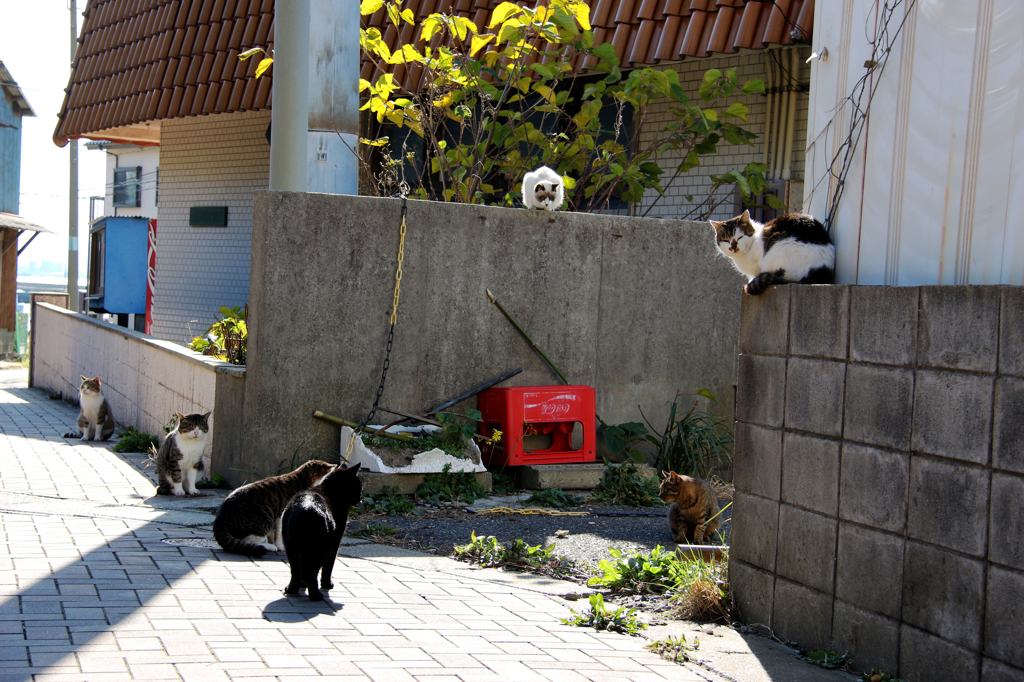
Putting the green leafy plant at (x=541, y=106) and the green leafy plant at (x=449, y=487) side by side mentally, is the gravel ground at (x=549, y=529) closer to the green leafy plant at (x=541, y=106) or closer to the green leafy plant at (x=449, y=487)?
the green leafy plant at (x=449, y=487)

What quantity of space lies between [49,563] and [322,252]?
Answer: 3.13 meters

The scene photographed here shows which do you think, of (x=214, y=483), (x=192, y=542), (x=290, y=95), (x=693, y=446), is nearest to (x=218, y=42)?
(x=290, y=95)

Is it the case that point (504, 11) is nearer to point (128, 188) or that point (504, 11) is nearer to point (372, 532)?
point (372, 532)

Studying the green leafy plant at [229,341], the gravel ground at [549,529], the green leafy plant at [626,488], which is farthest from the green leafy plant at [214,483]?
the green leafy plant at [626,488]

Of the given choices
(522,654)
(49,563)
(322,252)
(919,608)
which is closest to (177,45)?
(322,252)

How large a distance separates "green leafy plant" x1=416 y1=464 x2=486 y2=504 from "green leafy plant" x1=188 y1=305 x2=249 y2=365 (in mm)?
2219

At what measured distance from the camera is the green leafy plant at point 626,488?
730 centimetres

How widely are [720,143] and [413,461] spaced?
5899mm

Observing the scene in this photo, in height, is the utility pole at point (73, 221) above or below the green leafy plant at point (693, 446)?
above

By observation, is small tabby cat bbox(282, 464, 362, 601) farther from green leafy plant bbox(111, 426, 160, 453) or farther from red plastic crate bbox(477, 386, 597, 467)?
green leafy plant bbox(111, 426, 160, 453)

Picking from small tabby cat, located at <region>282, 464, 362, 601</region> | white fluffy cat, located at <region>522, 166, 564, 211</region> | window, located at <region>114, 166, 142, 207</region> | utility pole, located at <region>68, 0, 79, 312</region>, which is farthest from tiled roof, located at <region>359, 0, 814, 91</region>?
window, located at <region>114, 166, 142, 207</region>

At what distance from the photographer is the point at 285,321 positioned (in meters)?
6.96

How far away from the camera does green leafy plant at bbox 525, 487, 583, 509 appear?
708 cm

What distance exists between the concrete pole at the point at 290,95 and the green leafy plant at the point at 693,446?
3.95 meters
